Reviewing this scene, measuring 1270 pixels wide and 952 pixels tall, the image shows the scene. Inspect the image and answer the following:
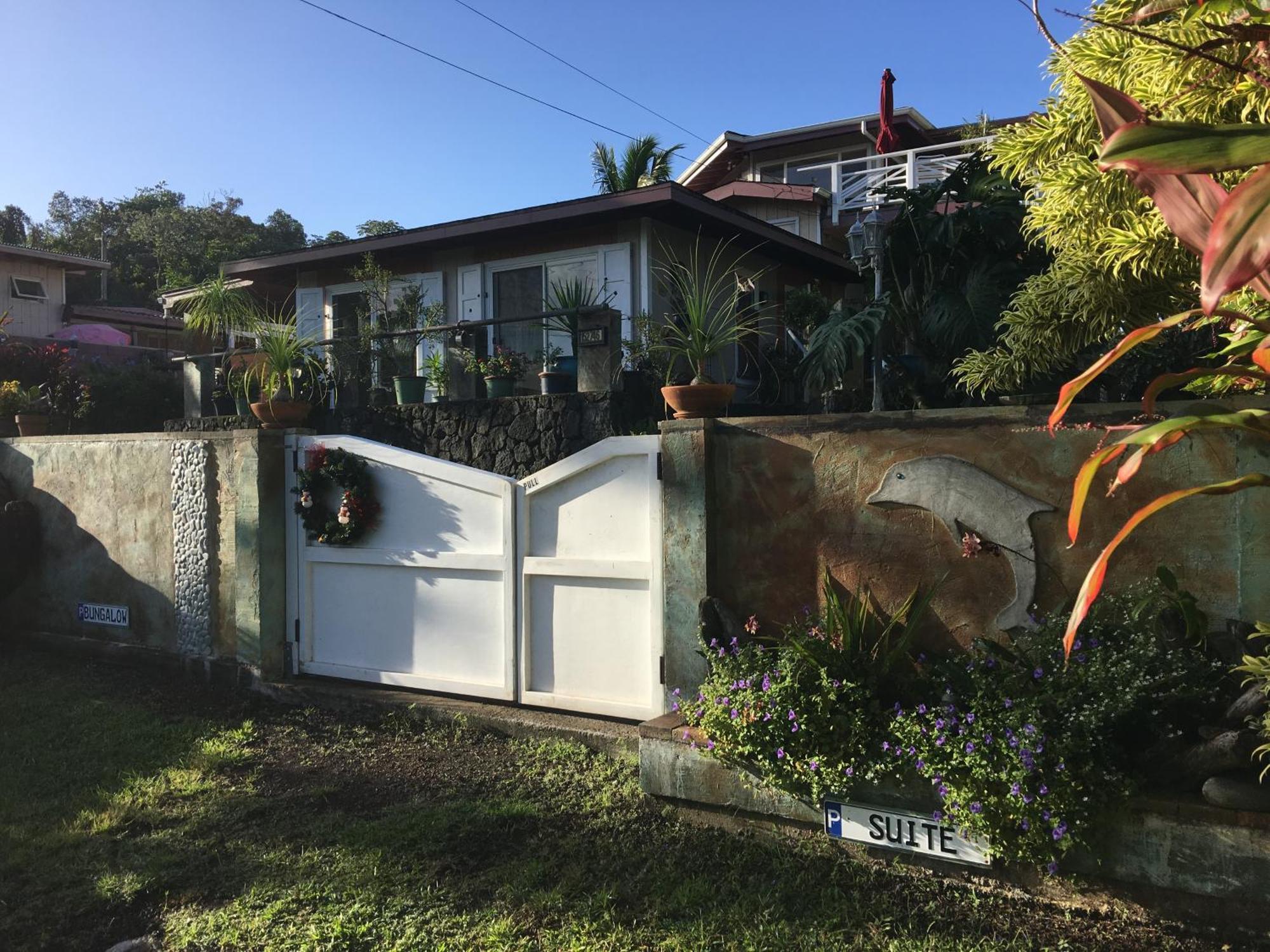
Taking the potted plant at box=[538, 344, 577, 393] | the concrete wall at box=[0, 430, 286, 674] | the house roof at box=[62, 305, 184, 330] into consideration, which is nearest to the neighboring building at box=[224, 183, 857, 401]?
the potted plant at box=[538, 344, 577, 393]

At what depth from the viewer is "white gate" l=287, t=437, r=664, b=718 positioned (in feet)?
16.7

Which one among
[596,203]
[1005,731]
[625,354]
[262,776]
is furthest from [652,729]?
[596,203]

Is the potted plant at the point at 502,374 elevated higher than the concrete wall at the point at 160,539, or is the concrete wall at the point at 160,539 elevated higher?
the potted plant at the point at 502,374

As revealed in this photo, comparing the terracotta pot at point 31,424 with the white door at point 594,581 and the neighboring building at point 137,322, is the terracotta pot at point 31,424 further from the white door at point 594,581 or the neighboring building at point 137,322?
the neighboring building at point 137,322

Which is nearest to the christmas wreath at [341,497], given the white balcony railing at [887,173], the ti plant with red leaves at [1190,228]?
the ti plant with red leaves at [1190,228]

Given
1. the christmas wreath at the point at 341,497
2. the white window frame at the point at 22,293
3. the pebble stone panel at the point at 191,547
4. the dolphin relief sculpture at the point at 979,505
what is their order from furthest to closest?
the white window frame at the point at 22,293 < the pebble stone panel at the point at 191,547 < the christmas wreath at the point at 341,497 < the dolphin relief sculpture at the point at 979,505

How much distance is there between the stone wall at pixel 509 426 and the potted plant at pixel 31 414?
295 cm

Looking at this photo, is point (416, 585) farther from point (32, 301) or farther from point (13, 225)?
point (13, 225)

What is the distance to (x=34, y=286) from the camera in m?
22.0

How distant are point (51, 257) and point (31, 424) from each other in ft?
51.4

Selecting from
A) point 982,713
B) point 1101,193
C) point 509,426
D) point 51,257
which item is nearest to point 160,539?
point 509,426

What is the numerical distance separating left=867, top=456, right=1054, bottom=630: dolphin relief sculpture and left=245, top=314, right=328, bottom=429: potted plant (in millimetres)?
4417

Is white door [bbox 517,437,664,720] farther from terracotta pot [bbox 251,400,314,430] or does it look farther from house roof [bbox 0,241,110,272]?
house roof [bbox 0,241,110,272]

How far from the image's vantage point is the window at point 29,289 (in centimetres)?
2159
